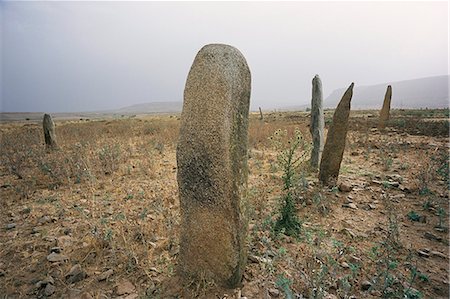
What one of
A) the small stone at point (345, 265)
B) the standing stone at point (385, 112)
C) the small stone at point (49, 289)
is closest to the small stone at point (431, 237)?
the small stone at point (345, 265)

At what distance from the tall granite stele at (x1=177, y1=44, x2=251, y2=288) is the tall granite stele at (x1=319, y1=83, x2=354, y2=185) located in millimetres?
3531

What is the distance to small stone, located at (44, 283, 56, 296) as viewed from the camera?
2.80 metres

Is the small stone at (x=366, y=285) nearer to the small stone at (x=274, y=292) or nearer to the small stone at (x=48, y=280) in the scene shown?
the small stone at (x=274, y=292)

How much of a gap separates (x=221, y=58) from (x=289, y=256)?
2424mm

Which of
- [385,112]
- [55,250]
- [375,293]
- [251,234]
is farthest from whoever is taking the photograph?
[385,112]

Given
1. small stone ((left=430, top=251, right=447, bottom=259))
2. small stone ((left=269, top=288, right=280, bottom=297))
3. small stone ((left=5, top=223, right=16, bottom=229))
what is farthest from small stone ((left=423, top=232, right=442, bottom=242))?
small stone ((left=5, top=223, right=16, bottom=229))

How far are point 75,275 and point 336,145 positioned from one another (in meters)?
5.08

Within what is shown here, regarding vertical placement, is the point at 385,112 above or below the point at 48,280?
above

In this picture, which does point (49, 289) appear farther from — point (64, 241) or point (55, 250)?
point (64, 241)

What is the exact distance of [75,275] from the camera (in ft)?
9.86

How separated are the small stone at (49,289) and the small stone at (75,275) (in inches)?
6.1

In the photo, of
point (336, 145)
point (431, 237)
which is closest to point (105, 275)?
point (431, 237)

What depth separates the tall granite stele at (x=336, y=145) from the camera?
5641mm

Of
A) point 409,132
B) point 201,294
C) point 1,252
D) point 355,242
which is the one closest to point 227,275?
→ point 201,294
